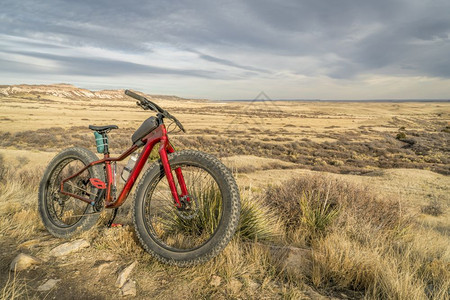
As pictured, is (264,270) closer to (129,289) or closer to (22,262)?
(129,289)

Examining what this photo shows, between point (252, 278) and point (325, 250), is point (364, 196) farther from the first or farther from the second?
point (252, 278)

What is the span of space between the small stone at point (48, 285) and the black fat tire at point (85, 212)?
0.92m

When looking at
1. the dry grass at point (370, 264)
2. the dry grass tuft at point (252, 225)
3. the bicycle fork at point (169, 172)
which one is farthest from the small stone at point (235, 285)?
the dry grass tuft at point (252, 225)

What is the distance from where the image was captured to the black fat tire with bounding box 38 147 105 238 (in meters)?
3.32

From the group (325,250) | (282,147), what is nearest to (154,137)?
(325,250)

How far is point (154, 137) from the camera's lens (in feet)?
9.59

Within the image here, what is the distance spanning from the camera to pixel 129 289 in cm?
229

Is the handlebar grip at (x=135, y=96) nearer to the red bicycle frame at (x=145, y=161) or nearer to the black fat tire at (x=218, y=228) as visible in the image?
the red bicycle frame at (x=145, y=161)

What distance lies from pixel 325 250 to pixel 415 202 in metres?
14.2

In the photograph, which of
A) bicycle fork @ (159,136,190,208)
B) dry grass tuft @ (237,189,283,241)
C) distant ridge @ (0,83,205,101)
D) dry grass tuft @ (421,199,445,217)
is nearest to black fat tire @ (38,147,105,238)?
bicycle fork @ (159,136,190,208)

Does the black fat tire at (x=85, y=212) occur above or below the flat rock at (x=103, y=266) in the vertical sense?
above

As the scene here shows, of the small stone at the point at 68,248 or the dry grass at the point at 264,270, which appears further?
the small stone at the point at 68,248

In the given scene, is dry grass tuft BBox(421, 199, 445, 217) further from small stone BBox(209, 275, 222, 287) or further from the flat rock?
the flat rock

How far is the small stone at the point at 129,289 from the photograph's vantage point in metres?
2.25
